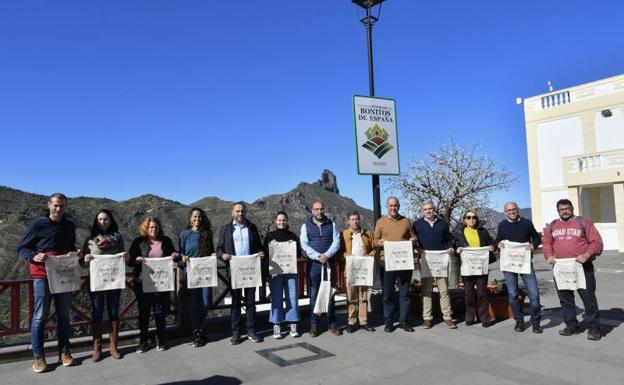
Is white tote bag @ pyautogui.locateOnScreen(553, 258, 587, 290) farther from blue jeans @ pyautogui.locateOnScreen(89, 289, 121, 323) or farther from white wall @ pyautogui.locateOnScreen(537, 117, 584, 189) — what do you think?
white wall @ pyautogui.locateOnScreen(537, 117, 584, 189)

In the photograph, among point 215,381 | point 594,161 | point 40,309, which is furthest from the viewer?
point 594,161

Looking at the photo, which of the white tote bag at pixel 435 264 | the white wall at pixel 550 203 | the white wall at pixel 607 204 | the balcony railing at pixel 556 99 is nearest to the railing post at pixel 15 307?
the white tote bag at pixel 435 264

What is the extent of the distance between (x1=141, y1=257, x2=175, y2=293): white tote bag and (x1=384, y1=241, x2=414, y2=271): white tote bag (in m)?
3.29

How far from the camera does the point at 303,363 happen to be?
5.56 metres

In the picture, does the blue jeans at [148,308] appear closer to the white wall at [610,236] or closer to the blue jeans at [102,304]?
the blue jeans at [102,304]

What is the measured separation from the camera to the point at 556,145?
2648cm

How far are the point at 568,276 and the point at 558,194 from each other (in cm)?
2233

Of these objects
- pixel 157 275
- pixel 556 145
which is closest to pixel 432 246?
pixel 157 275

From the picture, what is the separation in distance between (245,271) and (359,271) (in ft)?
5.94

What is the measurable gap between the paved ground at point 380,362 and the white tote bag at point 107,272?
990mm

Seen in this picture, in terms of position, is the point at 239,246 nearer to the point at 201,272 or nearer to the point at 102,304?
the point at 201,272

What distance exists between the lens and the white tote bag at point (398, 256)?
715 centimetres

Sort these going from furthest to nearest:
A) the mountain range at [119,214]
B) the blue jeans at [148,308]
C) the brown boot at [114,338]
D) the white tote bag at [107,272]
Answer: the mountain range at [119,214], the blue jeans at [148,308], the brown boot at [114,338], the white tote bag at [107,272]

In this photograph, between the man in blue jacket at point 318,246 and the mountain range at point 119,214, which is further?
the mountain range at point 119,214
